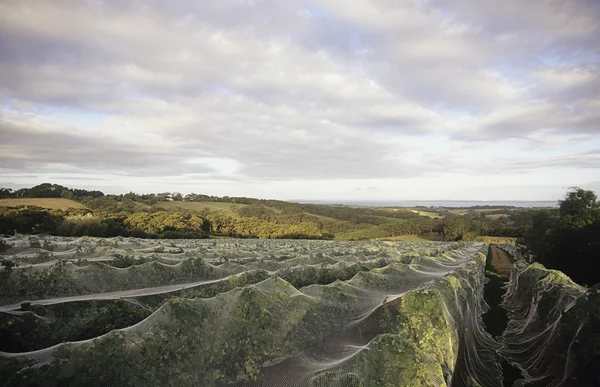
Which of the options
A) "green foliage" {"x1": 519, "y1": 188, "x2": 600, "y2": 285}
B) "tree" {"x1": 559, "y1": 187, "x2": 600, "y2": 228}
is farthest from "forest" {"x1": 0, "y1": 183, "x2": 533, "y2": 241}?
"green foliage" {"x1": 519, "y1": 188, "x2": 600, "y2": 285}

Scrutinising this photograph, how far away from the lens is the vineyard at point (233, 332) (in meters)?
4.42

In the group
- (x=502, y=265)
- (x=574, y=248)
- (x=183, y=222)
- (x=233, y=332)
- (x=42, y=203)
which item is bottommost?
(x=502, y=265)

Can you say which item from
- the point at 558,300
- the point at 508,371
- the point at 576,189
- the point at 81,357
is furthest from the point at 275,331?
the point at 576,189

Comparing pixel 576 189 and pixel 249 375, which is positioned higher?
pixel 576 189

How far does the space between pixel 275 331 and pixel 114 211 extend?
73986mm

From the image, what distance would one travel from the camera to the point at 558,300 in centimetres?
1078

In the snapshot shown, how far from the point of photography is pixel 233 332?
547 centimetres

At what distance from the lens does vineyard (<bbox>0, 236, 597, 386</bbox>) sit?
4.42m

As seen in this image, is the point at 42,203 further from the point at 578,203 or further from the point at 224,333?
the point at 578,203

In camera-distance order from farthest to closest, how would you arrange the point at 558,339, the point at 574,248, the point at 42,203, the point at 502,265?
the point at 42,203, the point at 502,265, the point at 574,248, the point at 558,339

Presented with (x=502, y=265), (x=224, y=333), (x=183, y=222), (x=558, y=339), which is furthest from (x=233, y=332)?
(x=183, y=222)

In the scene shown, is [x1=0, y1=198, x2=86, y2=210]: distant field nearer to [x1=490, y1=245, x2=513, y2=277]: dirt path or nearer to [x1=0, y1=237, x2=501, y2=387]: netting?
[x1=0, y1=237, x2=501, y2=387]: netting

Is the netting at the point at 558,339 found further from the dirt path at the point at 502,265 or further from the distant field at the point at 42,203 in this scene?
the distant field at the point at 42,203

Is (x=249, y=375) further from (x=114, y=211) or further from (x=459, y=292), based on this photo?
(x=114, y=211)
